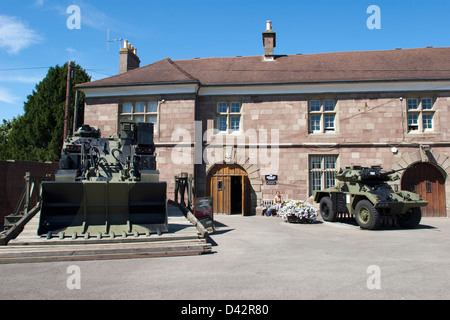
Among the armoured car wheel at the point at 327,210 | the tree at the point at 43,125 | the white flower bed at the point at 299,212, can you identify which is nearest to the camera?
the white flower bed at the point at 299,212

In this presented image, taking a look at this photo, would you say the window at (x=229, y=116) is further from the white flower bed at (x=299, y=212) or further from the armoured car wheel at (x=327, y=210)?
the armoured car wheel at (x=327, y=210)

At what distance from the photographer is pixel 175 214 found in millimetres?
11250

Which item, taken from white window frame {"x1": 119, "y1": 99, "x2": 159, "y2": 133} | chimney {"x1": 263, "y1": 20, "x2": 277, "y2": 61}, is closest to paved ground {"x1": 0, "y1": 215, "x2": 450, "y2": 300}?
white window frame {"x1": 119, "y1": 99, "x2": 159, "y2": 133}

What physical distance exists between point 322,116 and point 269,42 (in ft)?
19.4

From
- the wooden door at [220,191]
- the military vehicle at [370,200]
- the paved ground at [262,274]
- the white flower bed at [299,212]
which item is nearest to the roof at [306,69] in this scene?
the wooden door at [220,191]

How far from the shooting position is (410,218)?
12.2 m

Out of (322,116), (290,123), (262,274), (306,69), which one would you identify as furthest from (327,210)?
(262,274)

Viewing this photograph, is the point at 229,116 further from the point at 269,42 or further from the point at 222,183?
the point at 269,42

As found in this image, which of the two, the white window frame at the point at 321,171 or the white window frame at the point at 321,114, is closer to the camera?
the white window frame at the point at 321,171

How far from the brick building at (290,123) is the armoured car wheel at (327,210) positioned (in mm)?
2033

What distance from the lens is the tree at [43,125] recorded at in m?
A: 24.7

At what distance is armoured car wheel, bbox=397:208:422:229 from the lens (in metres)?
12.1

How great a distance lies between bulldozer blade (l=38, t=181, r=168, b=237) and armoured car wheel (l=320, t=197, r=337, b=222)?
773cm

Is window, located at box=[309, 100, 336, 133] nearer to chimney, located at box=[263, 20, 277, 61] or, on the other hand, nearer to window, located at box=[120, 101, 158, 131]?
chimney, located at box=[263, 20, 277, 61]
